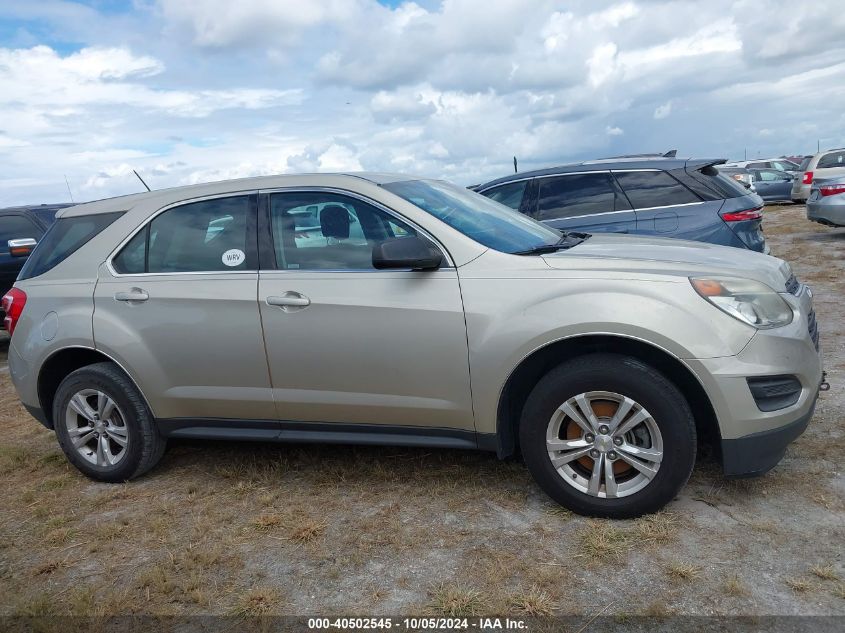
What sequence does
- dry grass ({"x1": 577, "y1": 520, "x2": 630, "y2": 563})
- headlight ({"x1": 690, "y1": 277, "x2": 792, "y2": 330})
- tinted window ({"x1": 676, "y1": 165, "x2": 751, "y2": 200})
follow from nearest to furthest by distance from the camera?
dry grass ({"x1": 577, "y1": 520, "x2": 630, "y2": 563}), headlight ({"x1": 690, "y1": 277, "x2": 792, "y2": 330}), tinted window ({"x1": 676, "y1": 165, "x2": 751, "y2": 200})

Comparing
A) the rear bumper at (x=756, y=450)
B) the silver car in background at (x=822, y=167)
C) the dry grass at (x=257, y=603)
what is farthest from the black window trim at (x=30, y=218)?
the silver car in background at (x=822, y=167)

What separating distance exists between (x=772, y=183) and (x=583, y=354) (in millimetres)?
22837

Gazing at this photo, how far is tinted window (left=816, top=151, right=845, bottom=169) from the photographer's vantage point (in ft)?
58.0

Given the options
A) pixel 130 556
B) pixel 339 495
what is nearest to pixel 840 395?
pixel 339 495

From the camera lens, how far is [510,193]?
7.70m

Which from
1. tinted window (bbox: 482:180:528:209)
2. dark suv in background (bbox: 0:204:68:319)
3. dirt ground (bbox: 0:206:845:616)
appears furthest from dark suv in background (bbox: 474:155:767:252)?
dark suv in background (bbox: 0:204:68:319)

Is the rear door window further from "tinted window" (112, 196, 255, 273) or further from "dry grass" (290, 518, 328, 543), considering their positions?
"dry grass" (290, 518, 328, 543)

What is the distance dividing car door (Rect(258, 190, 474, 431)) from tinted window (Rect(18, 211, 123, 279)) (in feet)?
3.88

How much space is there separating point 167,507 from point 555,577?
7.17ft

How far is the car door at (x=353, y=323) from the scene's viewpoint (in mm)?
3510

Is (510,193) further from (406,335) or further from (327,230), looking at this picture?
Result: (406,335)

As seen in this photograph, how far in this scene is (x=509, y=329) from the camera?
3369mm

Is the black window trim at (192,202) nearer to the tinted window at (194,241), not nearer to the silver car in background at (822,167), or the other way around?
the tinted window at (194,241)

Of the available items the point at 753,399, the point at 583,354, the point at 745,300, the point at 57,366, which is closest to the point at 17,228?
the point at 57,366
